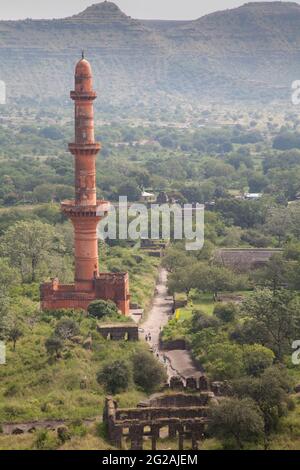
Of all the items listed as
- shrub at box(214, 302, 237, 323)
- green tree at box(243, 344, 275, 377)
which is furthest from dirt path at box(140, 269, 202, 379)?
shrub at box(214, 302, 237, 323)

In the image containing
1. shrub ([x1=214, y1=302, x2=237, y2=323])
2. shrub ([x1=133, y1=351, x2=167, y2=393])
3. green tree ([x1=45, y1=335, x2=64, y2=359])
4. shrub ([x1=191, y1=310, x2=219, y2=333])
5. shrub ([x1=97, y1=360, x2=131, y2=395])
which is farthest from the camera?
shrub ([x1=214, y1=302, x2=237, y2=323])

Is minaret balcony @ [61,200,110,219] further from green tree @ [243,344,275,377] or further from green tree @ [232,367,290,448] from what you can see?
green tree @ [232,367,290,448]

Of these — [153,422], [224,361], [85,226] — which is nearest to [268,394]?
[153,422]

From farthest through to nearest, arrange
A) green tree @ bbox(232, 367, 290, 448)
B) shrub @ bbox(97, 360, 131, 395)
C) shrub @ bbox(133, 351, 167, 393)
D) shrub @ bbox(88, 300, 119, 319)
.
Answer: shrub @ bbox(88, 300, 119, 319) < shrub @ bbox(133, 351, 167, 393) < shrub @ bbox(97, 360, 131, 395) < green tree @ bbox(232, 367, 290, 448)

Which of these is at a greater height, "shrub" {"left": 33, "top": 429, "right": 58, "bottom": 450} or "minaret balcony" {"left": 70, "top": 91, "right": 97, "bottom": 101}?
"minaret balcony" {"left": 70, "top": 91, "right": 97, "bottom": 101}

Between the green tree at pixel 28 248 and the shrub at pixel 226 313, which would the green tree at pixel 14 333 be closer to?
the shrub at pixel 226 313

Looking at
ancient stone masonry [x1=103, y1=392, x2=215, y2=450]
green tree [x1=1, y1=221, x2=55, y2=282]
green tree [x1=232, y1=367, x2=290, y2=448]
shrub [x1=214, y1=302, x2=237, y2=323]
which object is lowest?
ancient stone masonry [x1=103, y1=392, x2=215, y2=450]

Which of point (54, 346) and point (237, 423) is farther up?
Result: point (54, 346)

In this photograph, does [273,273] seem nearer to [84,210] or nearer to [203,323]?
[203,323]
